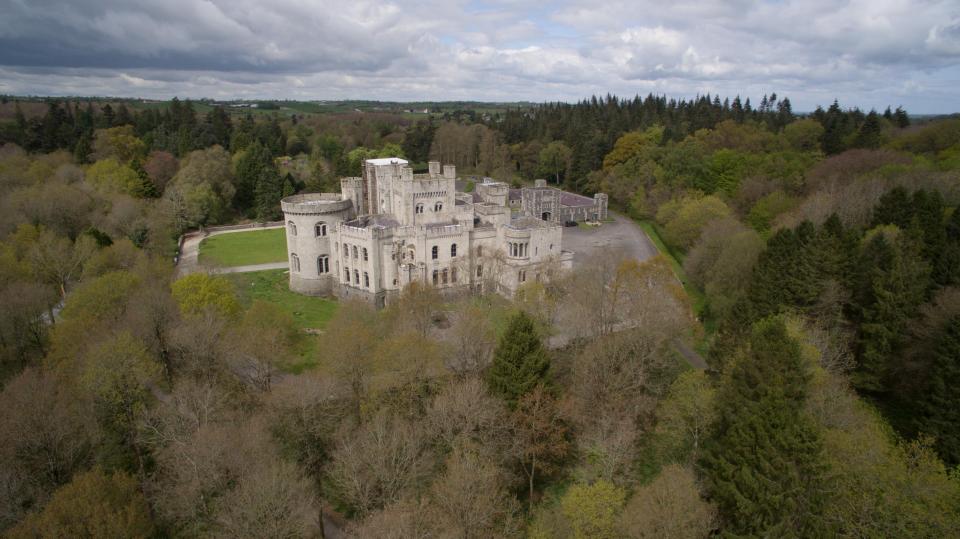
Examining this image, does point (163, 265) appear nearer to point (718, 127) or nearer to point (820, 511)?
point (820, 511)

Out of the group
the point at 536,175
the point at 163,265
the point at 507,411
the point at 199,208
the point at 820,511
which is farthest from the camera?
the point at 536,175

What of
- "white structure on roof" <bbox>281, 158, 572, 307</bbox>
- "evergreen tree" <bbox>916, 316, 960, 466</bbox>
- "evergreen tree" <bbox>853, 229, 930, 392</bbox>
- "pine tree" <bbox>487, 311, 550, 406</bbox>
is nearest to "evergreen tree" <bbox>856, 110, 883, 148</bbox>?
A: "evergreen tree" <bbox>853, 229, 930, 392</bbox>

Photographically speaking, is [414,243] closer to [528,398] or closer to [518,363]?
[518,363]

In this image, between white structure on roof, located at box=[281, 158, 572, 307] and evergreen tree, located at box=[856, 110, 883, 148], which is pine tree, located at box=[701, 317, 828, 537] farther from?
evergreen tree, located at box=[856, 110, 883, 148]

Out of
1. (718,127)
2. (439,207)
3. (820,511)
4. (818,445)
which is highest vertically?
(718,127)

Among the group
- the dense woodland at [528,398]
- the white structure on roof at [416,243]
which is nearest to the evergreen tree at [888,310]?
the dense woodland at [528,398]

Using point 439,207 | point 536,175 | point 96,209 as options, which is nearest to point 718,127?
point 536,175

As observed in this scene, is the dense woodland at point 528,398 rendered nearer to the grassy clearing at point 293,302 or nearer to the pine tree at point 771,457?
the pine tree at point 771,457
